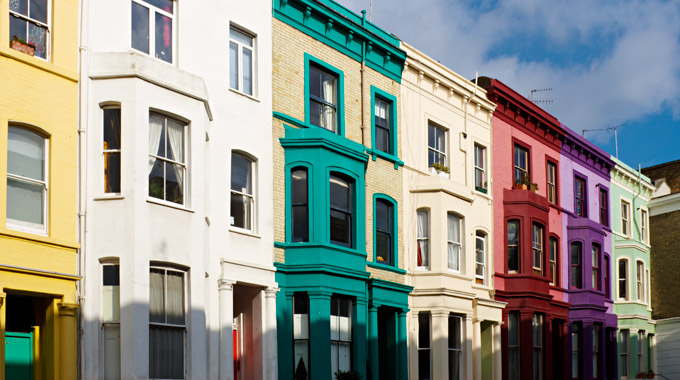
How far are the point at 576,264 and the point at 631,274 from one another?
237 inches

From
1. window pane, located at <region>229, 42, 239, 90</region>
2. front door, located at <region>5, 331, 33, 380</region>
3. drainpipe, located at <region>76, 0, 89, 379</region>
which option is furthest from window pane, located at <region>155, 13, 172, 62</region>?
front door, located at <region>5, 331, 33, 380</region>

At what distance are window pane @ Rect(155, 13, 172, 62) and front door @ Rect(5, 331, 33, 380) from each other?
22.7 feet

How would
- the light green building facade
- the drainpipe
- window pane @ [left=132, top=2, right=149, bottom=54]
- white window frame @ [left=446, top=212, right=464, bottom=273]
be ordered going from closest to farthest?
1. the drainpipe
2. window pane @ [left=132, top=2, right=149, bottom=54]
3. white window frame @ [left=446, top=212, right=464, bottom=273]
4. the light green building facade

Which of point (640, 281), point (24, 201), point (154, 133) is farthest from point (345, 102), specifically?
point (640, 281)

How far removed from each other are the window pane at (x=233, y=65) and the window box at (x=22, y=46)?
6314mm

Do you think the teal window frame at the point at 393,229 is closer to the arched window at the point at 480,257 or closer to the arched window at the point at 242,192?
the arched window at the point at 480,257

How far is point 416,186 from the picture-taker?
31906 millimetres

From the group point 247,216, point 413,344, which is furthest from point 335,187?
point 413,344

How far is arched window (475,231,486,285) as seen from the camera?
114ft

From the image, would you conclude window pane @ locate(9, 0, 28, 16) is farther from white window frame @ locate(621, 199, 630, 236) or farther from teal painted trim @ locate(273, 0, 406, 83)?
white window frame @ locate(621, 199, 630, 236)

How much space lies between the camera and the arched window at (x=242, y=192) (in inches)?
983

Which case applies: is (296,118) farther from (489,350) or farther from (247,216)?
(489,350)

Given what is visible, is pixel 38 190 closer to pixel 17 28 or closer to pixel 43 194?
pixel 43 194

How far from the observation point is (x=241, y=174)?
83.2 ft
